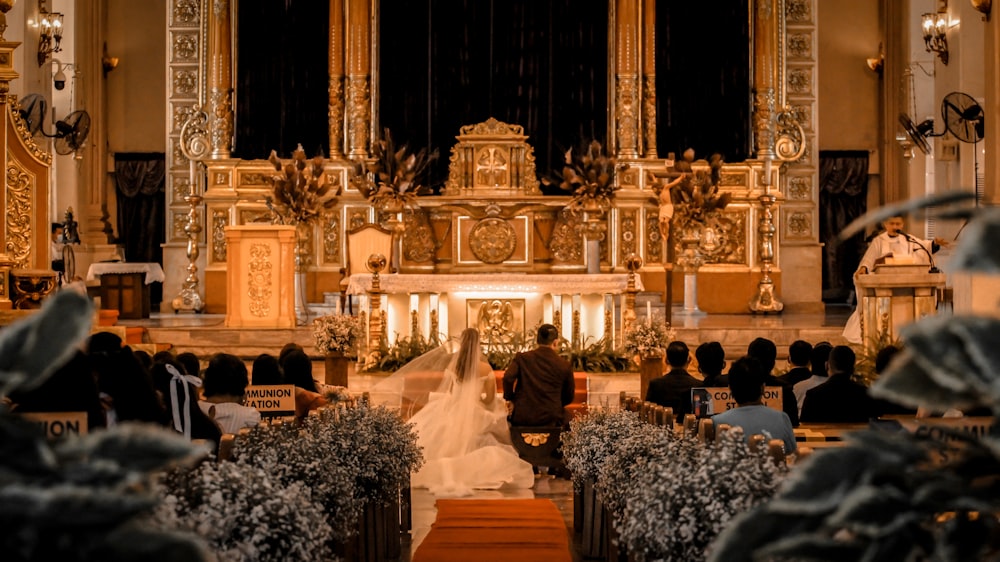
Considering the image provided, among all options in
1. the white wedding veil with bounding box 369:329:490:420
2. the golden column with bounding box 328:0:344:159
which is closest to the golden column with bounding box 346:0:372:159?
the golden column with bounding box 328:0:344:159

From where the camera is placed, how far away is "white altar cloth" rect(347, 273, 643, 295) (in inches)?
558

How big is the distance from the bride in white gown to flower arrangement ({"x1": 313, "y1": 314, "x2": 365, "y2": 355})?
1527mm

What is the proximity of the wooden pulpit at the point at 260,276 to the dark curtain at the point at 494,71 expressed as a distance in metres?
5.53

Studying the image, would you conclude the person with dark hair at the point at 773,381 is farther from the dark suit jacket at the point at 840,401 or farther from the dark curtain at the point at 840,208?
the dark curtain at the point at 840,208

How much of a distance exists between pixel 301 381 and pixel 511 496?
69.9 inches

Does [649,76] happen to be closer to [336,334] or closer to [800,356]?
[336,334]

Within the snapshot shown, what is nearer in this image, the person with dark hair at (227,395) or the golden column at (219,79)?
the person with dark hair at (227,395)

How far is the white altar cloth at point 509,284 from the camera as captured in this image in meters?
14.2

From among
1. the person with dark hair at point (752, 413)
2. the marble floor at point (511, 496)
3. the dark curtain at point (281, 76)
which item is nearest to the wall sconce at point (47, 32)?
the dark curtain at point (281, 76)

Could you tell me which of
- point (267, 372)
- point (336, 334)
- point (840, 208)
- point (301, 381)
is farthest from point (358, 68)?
point (267, 372)

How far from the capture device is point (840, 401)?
7.03 metres

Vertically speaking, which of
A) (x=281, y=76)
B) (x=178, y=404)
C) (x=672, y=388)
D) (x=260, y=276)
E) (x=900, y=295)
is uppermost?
(x=281, y=76)

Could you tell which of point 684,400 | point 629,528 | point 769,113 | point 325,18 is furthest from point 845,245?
point 629,528

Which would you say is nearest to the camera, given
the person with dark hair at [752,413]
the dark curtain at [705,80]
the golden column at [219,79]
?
the person with dark hair at [752,413]
